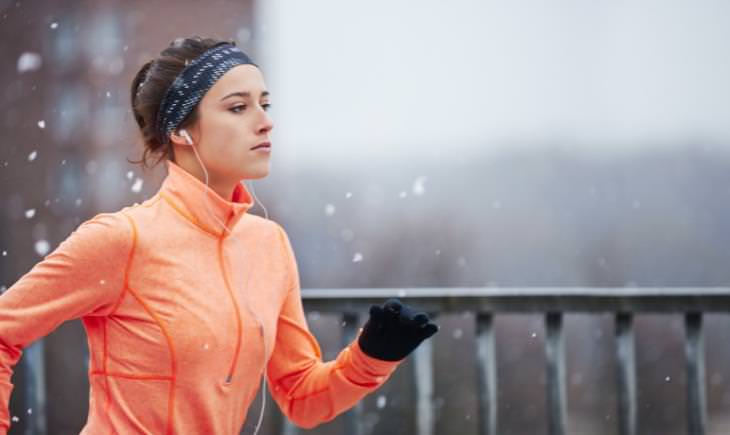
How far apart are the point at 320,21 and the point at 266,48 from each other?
60.7ft

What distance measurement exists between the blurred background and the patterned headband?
18.4 meters

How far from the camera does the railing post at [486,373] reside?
10.8 ft

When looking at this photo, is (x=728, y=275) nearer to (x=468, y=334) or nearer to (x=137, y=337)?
(x=468, y=334)

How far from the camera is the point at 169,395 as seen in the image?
5.15ft

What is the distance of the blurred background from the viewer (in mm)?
27797

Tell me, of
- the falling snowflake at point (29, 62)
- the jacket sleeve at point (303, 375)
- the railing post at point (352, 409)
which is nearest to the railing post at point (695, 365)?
the railing post at point (352, 409)

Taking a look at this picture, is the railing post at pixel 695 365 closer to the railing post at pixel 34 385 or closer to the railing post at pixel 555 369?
the railing post at pixel 555 369

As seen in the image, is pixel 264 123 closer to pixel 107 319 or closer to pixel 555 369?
pixel 107 319

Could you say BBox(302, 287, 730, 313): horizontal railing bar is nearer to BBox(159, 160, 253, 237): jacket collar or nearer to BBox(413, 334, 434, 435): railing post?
BBox(413, 334, 434, 435): railing post

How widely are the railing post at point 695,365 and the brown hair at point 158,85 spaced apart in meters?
2.02

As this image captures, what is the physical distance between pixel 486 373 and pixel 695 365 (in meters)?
0.66

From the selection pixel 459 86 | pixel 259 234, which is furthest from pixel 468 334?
pixel 259 234

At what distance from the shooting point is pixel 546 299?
3.22 metres

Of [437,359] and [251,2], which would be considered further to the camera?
[251,2]
